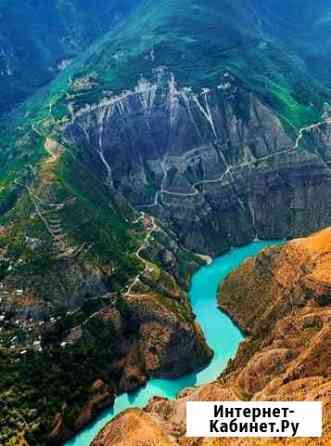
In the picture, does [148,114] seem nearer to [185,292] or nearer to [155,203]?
[155,203]

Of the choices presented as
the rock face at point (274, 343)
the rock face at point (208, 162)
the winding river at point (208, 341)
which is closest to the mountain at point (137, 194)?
the rock face at point (208, 162)

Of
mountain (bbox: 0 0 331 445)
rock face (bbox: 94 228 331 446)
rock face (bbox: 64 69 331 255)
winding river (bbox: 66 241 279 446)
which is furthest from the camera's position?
rock face (bbox: 64 69 331 255)

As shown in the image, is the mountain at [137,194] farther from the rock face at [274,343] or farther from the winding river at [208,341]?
the rock face at [274,343]

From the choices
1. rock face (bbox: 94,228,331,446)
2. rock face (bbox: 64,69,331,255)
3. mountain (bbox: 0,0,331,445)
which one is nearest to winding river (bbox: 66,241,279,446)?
mountain (bbox: 0,0,331,445)

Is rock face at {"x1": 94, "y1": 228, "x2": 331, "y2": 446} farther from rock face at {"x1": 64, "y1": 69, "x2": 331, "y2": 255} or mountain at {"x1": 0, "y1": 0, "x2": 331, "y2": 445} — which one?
rock face at {"x1": 64, "y1": 69, "x2": 331, "y2": 255}

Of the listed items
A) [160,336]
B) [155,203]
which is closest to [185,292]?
[160,336]

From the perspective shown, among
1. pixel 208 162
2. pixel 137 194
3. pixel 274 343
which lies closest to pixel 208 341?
pixel 274 343
